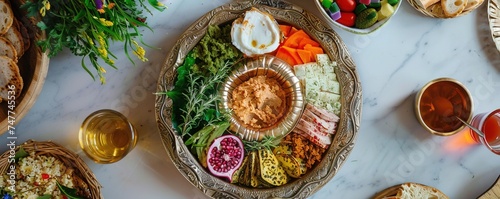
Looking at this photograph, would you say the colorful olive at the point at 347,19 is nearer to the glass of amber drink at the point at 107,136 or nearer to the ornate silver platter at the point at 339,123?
the ornate silver platter at the point at 339,123

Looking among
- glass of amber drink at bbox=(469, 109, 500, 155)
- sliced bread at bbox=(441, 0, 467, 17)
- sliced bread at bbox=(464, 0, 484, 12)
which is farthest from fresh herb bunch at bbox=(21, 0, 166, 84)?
glass of amber drink at bbox=(469, 109, 500, 155)

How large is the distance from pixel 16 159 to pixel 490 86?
2.07 m

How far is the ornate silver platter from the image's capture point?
1.92m

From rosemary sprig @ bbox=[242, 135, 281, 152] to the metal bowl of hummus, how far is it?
0.05 ft

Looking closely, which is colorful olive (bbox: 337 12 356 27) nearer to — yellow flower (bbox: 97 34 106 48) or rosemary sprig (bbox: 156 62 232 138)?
rosemary sprig (bbox: 156 62 232 138)

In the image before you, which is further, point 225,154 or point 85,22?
point 225,154

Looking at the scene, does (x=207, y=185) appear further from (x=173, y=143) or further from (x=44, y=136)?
(x=44, y=136)

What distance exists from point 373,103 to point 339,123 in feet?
0.72

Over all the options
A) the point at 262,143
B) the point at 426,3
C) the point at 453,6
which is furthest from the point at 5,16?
the point at 453,6

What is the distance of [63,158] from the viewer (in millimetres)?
1902

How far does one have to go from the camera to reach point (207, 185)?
1936 mm

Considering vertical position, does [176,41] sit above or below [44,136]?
above

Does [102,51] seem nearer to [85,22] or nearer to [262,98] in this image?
[85,22]

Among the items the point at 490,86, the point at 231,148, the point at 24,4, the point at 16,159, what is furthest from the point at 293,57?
the point at 16,159
